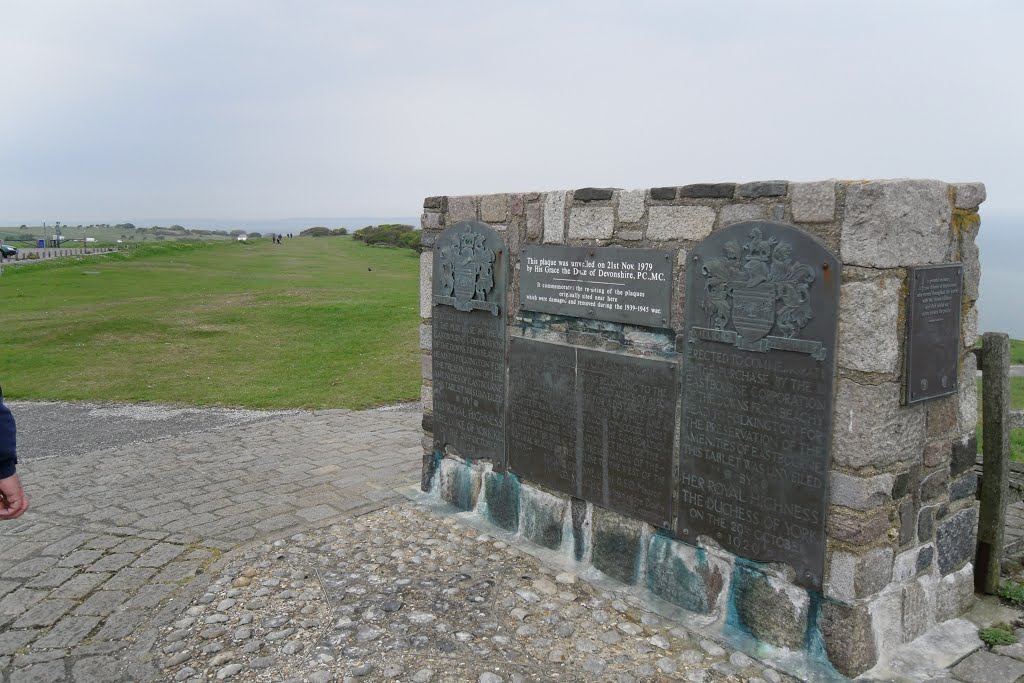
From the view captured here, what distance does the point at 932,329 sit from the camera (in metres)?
4.04

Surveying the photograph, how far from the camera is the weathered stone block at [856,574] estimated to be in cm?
398

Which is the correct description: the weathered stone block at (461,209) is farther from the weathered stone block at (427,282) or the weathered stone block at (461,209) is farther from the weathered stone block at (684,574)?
the weathered stone block at (684,574)

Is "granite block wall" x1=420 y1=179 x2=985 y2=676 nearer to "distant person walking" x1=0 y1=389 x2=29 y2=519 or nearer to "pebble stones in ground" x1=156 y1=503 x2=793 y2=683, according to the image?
"pebble stones in ground" x1=156 y1=503 x2=793 y2=683

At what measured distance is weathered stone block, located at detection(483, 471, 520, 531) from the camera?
609 cm

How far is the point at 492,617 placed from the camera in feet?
15.7

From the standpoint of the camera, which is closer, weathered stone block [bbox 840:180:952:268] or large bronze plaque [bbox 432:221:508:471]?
weathered stone block [bbox 840:180:952:268]

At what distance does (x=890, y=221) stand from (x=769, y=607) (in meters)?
2.26

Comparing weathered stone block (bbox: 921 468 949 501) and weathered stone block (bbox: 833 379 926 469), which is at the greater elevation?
weathered stone block (bbox: 833 379 926 469)

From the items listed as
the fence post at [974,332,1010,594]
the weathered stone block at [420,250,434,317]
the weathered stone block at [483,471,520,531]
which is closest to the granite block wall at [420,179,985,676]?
the fence post at [974,332,1010,594]

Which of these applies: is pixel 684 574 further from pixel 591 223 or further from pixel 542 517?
pixel 591 223

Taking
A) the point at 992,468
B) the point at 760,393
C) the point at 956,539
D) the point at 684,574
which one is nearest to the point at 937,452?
the point at 956,539

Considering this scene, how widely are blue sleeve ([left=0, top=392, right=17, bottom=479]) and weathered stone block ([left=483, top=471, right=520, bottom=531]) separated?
141 inches

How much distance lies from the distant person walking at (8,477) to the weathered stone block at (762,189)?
12.6 ft

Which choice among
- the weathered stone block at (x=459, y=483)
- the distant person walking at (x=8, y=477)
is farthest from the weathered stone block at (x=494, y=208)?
the distant person walking at (x=8, y=477)
